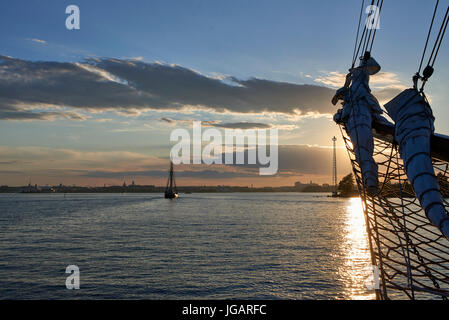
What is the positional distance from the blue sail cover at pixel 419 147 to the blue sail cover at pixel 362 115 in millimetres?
798

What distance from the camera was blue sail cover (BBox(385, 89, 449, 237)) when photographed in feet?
16.6

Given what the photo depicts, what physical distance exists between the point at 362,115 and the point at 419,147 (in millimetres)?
2608

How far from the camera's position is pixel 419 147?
226 inches

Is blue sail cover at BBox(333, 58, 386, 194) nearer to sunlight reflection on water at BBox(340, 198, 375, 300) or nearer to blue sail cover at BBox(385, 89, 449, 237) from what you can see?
blue sail cover at BBox(385, 89, 449, 237)

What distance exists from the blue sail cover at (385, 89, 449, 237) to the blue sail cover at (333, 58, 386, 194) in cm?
80

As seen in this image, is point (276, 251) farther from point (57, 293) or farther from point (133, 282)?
point (57, 293)

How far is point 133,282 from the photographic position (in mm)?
18062

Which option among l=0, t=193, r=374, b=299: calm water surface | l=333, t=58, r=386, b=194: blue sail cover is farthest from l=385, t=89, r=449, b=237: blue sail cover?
l=0, t=193, r=374, b=299: calm water surface

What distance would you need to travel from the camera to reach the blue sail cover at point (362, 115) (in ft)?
24.5

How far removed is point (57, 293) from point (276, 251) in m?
16.4

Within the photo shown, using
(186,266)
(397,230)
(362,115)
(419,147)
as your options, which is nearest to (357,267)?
(186,266)
